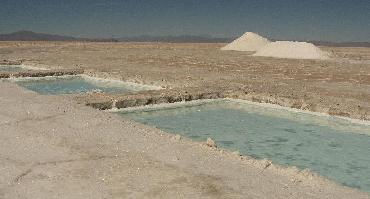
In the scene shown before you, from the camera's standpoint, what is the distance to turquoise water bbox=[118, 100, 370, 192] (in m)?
7.13

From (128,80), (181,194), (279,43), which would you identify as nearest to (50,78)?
(128,80)

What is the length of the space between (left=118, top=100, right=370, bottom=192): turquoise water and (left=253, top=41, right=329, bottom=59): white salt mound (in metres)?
23.6

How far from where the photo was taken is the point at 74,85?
16.7 metres

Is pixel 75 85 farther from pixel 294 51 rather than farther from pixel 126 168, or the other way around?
pixel 294 51

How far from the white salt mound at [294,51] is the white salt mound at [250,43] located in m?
9.69

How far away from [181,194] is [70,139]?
2.63 m

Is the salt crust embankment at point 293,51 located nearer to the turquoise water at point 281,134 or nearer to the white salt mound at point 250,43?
the white salt mound at point 250,43

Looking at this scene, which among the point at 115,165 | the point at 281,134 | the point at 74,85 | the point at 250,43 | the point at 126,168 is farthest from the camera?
the point at 250,43

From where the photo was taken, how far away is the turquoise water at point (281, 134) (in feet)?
23.4

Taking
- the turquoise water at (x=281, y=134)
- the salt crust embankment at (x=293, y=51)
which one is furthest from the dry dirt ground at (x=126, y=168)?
the salt crust embankment at (x=293, y=51)

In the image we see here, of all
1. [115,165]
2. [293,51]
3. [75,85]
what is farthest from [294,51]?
[115,165]

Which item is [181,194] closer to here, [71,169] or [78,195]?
[78,195]

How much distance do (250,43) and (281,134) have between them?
129 feet

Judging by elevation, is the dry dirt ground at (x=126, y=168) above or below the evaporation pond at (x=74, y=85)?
above
